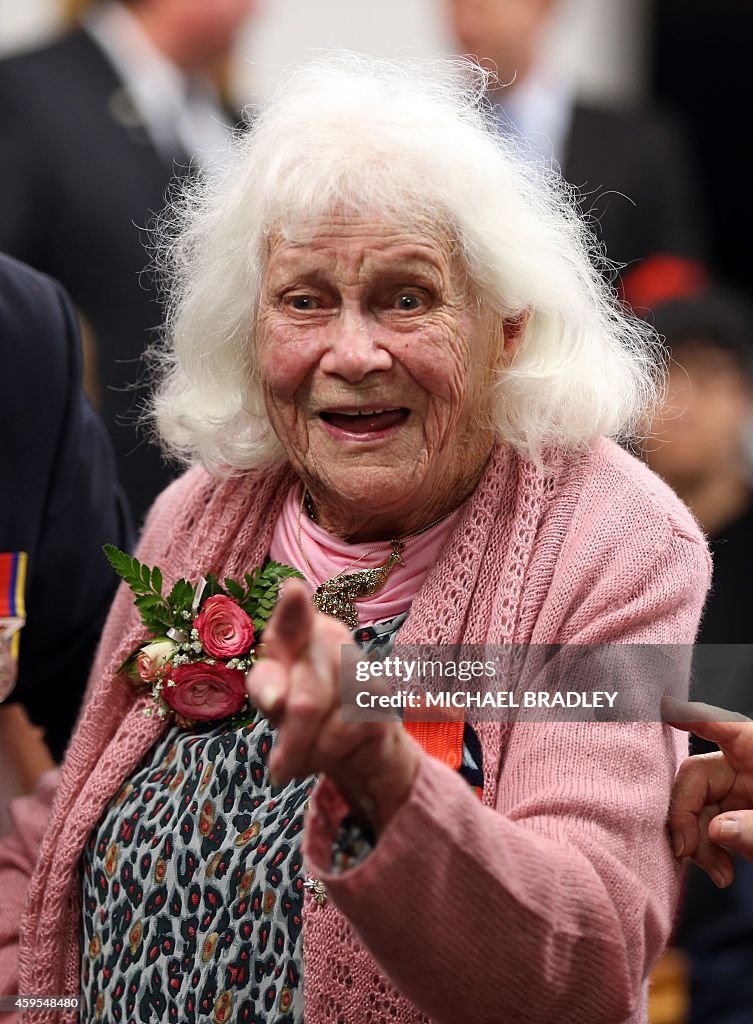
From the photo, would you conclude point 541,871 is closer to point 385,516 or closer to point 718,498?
point 385,516

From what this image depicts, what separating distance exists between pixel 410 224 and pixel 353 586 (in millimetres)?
533

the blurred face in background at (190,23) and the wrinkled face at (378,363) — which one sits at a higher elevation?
the blurred face in background at (190,23)

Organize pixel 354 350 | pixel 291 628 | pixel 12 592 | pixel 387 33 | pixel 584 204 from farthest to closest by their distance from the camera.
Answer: pixel 387 33 → pixel 584 204 → pixel 12 592 → pixel 354 350 → pixel 291 628

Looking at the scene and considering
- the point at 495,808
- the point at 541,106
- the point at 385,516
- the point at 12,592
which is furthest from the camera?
the point at 541,106

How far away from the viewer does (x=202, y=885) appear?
7.30ft

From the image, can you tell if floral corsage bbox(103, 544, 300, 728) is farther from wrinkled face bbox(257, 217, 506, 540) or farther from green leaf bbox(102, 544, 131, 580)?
wrinkled face bbox(257, 217, 506, 540)

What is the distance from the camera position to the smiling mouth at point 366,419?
2.25m

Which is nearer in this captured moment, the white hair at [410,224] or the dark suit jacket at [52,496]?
the white hair at [410,224]

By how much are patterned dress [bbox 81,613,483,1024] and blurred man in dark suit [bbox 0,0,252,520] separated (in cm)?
218

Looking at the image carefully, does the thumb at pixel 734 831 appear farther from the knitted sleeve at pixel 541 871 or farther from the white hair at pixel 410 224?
the white hair at pixel 410 224

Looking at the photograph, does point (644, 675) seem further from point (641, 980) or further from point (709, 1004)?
point (709, 1004)

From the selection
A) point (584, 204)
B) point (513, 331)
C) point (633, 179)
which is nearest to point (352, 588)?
point (513, 331)

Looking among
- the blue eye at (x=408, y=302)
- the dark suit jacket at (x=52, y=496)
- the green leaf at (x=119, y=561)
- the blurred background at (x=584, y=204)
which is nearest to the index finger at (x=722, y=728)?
the blue eye at (x=408, y=302)

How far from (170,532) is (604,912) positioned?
3.38 feet
